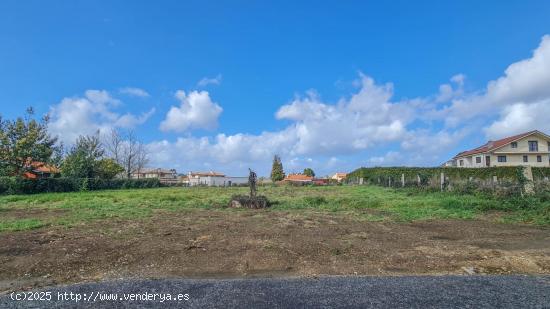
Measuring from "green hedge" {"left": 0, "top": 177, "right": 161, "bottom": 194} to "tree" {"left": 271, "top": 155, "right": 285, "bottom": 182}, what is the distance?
28.5m

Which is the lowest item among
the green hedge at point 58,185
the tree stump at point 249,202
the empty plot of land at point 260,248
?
the empty plot of land at point 260,248

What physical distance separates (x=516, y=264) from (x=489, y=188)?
11.0m

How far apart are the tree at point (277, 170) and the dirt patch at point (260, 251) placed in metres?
54.1

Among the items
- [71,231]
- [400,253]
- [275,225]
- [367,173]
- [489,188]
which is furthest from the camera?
[367,173]

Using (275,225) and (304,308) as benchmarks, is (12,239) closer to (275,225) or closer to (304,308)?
(275,225)

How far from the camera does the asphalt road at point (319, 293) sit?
171 inches

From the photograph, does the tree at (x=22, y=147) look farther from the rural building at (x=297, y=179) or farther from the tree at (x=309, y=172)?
the tree at (x=309, y=172)

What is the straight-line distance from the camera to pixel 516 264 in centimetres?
632

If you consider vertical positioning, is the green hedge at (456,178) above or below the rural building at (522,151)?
below

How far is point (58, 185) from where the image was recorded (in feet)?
103

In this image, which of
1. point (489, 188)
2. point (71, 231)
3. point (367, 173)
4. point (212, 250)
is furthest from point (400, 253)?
point (367, 173)

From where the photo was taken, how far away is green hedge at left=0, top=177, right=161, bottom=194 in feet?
92.0

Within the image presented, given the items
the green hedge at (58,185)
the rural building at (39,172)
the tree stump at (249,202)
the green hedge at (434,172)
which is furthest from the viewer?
the rural building at (39,172)

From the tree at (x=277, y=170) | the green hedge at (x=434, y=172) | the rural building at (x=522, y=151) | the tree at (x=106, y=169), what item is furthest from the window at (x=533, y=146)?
the tree at (x=106, y=169)
